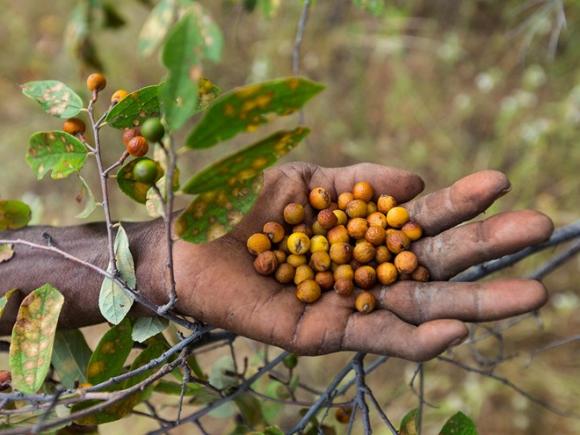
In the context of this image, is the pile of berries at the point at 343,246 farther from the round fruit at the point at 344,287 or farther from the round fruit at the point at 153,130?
the round fruit at the point at 153,130

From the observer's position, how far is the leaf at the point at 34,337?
1.15 metres

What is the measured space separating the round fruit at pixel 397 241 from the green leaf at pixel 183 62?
74 centimetres

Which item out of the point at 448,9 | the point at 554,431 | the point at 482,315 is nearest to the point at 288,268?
the point at 482,315

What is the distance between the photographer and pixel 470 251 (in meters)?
1.29

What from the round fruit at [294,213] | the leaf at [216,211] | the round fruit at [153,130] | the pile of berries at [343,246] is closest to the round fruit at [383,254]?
the pile of berries at [343,246]

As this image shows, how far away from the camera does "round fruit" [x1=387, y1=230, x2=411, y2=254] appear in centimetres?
142

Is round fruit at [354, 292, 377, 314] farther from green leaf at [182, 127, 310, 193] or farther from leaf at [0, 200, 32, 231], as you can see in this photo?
leaf at [0, 200, 32, 231]

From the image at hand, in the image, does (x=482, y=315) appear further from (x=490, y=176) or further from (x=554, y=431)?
(x=554, y=431)

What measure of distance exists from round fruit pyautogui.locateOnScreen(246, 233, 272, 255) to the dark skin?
3cm

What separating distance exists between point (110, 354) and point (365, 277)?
65 cm

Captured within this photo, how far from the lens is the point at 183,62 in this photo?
2.73 ft

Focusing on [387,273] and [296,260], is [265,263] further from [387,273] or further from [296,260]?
[387,273]

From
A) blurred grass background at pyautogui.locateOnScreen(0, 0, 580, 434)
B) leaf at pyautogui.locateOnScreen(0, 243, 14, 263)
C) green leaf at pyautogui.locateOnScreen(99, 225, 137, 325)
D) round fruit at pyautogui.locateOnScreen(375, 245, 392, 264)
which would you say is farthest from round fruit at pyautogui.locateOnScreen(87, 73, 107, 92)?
blurred grass background at pyautogui.locateOnScreen(0, 0, 580, 434)

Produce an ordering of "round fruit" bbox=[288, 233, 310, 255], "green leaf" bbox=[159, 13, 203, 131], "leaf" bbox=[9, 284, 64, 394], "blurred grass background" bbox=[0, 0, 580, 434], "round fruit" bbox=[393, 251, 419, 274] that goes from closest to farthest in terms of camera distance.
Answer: "green leaf" bbox=[159, 13, 203, 131], "leaf" bbox=[9, 284, 64, 394], "round fruit" bbox=[393, 251, 419, 274], "round fruit" bbox=[288, 233, 310, 255], "blurred grass background" bbox=[0, 0, 580, 434]
